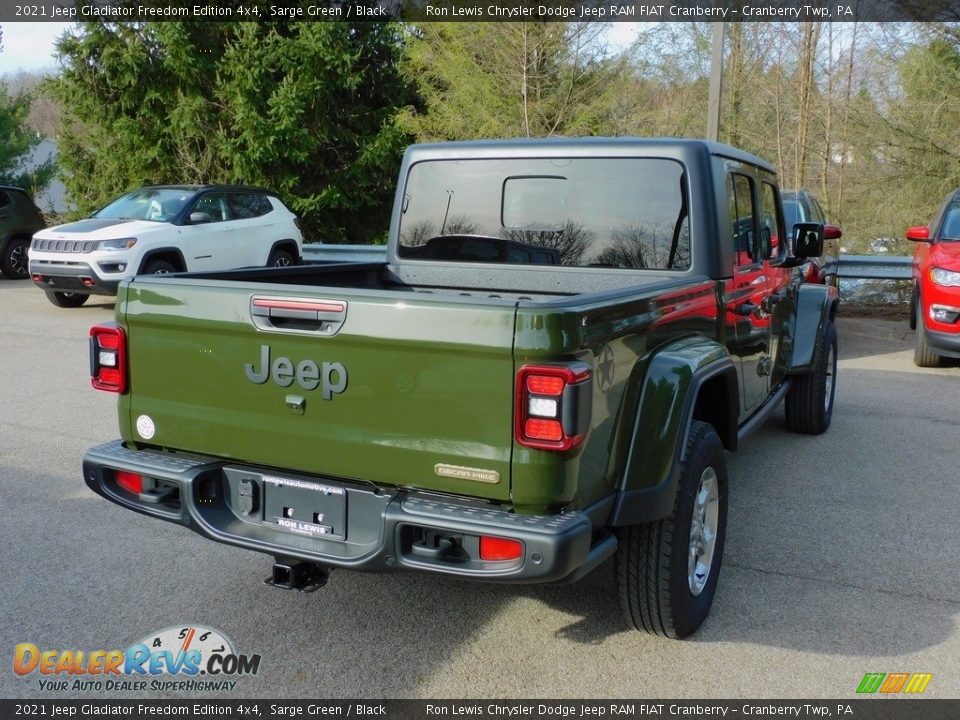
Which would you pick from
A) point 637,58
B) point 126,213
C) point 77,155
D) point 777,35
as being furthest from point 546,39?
point 77,155

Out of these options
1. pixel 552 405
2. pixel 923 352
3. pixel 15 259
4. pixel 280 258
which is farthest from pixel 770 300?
pixel 15 259

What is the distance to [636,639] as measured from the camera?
3.55 m

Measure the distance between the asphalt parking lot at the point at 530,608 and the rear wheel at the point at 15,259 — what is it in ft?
41.7

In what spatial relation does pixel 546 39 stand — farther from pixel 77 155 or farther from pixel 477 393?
pixel 477 393

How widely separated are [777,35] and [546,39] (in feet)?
18.0

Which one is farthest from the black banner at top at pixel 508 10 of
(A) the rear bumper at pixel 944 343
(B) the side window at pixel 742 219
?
(B) the side window at pixel 742 219

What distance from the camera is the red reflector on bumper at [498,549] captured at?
2758 millimetres

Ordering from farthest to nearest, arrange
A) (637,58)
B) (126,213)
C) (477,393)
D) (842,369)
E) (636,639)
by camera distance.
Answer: (637,58), (126,213), (842,369), (636,639), (477,393)

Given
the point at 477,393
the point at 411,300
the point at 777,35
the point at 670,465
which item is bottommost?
the point at 670,465

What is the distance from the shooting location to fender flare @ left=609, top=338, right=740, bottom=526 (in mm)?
3129

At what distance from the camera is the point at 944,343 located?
8.62 m

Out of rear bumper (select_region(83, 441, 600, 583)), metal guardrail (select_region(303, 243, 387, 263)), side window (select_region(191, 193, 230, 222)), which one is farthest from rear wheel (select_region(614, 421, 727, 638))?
metal guardrail (select_region(303, 243, 387, 263))

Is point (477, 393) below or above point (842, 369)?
above

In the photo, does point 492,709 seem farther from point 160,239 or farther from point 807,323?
point 160,239
